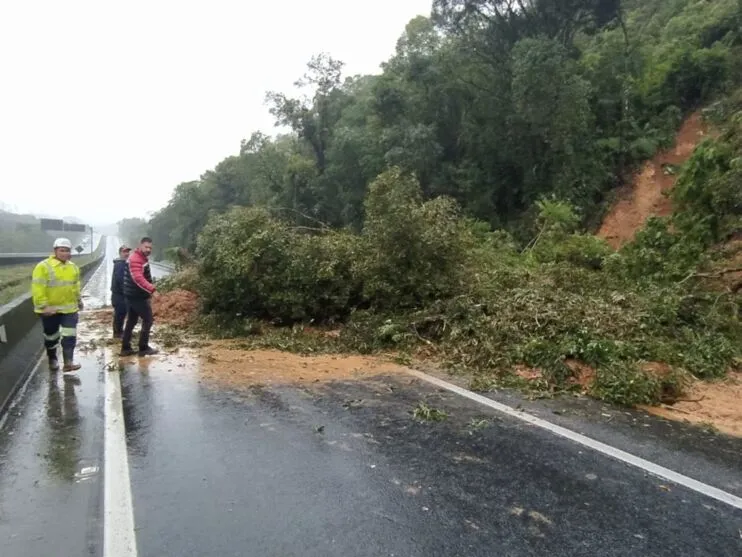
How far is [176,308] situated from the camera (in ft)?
40.8

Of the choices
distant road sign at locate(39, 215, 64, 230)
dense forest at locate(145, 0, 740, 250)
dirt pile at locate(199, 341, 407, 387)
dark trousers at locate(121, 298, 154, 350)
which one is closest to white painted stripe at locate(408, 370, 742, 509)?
dirt pile at locate(199, 341, 407, 387)

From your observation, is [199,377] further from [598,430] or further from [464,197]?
[464,197]

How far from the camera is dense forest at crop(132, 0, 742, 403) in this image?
769 cm

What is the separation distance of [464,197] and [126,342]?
20457 mm

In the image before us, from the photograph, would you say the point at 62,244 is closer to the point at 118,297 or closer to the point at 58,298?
the point at 58,298

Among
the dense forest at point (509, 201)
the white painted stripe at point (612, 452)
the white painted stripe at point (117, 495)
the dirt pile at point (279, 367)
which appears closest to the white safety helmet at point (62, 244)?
the dirt pile at point (279, 367)

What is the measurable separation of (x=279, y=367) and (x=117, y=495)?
147 inches

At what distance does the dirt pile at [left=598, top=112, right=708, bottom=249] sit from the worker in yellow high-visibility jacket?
1833 centimetres

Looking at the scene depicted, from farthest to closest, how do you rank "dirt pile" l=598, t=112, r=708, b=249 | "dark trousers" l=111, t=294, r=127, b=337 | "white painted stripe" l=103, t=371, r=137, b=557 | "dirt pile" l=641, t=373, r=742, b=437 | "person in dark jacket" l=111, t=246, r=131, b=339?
"dirt pile" l=598, t=112, r=708, b=249, "dark trousers" l=111, t=294, r=127, b=337, "person in dark jacket" l=111, t=246, r=131, b=339, "dirt pile" l=641, t=373, r=742, b=437, "white painted stripe" l=103, t=371, r=137, b=557

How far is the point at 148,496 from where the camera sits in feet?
12.0

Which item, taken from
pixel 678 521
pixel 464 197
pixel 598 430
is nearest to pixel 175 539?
pixel 678 521

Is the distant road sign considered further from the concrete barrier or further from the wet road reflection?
the wet road reflection

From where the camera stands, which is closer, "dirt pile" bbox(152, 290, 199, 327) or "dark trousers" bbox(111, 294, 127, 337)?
"dark trousers" bbox(111, 294, 127, 337)

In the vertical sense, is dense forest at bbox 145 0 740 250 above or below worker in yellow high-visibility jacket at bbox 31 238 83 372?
above
